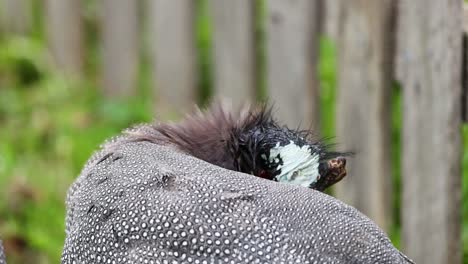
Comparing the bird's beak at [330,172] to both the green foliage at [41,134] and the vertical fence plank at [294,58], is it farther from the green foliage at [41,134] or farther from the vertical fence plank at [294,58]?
the green foliage at [41,134]

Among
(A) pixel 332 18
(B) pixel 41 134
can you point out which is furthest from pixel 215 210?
(B) pixel 41 134

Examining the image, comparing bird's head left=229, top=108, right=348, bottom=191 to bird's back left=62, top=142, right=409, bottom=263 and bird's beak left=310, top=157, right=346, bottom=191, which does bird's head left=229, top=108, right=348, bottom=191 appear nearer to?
bird's beak left=310, top=157, right=346, bottom=191

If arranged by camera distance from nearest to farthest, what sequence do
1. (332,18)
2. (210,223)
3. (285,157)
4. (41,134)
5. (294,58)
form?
1. (210,223)
2. (285,157)
3. (332,18)
4. (294,58)
5. (41,134)

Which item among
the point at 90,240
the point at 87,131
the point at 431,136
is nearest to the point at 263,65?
the point at 87,131

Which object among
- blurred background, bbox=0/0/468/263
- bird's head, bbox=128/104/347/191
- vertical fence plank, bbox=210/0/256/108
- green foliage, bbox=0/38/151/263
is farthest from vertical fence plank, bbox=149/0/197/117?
bird's head, bbox=128/104/347/191

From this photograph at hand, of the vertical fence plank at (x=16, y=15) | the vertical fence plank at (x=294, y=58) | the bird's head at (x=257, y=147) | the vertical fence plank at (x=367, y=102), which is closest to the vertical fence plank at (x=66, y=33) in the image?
the vertical fence plank at (x=16, y=15)

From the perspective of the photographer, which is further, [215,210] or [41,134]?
[41,134]

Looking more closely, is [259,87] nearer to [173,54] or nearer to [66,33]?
[173,54]
